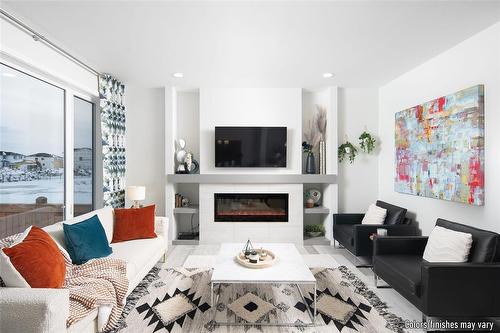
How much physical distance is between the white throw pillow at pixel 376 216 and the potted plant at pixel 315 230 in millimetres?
905


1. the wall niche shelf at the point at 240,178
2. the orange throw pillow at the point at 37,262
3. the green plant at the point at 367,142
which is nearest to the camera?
Result: the orange throw pillow at the point at 37,262

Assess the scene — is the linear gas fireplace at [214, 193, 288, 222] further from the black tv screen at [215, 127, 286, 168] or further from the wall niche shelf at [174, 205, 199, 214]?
the black tv screen at [215, 127, 286, 168]

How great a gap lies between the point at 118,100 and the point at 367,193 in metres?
4.51

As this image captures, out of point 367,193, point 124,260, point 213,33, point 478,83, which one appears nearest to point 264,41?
point 213,33

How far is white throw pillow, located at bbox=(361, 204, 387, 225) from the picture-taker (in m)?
4.06

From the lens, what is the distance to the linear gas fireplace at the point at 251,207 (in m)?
4.90

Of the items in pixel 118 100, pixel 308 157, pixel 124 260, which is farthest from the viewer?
pixel 308 157

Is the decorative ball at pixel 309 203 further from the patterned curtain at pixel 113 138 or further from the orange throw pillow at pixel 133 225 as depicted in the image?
the patterned curtain at pixel 113 138

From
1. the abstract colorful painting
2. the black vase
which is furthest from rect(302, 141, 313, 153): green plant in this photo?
the abstract colorful painting

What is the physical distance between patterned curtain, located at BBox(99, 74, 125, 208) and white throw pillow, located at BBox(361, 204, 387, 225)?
12.7 feet

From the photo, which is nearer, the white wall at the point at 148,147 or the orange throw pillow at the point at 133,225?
the orange throw pillow at the point at 133,225

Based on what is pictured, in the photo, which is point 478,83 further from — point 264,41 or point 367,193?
point 367,193

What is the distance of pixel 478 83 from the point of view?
2.90 m

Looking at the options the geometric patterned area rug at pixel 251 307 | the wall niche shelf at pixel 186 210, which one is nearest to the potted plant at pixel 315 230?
the geometric patterned area rug at pixel 251 307
